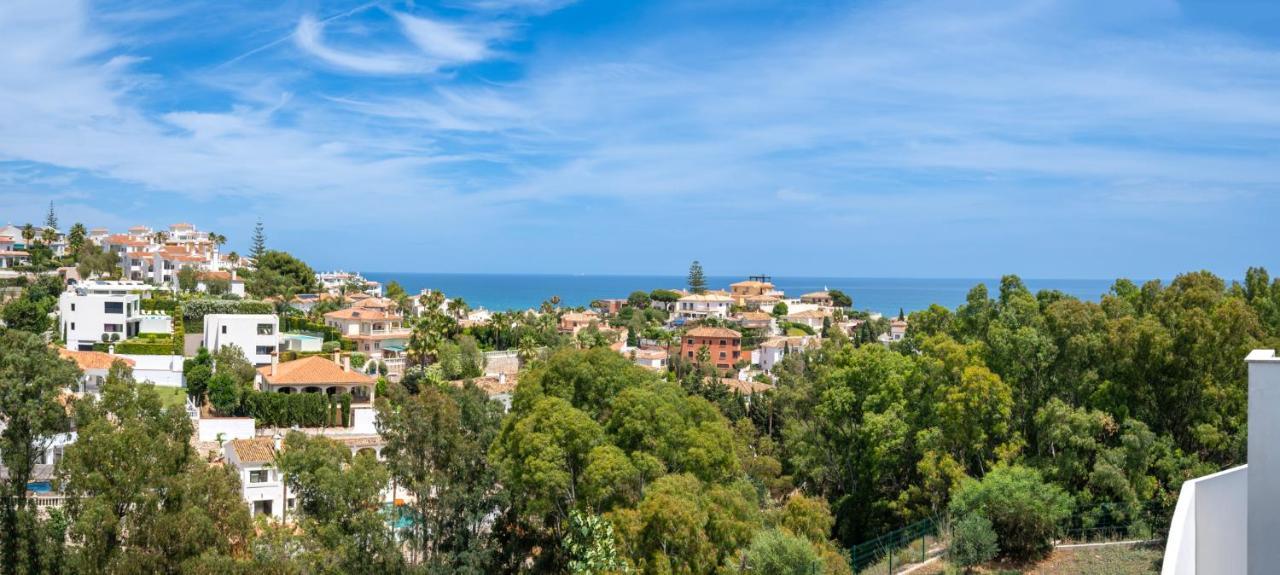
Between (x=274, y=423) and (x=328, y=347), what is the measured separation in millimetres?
13955

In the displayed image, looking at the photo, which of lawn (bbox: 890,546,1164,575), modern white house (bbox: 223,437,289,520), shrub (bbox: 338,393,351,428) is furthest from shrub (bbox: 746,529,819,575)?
shrub (bbox: 338,393,351,428)

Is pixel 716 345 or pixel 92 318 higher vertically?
pixel 92 318

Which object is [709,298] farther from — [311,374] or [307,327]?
[311,374]

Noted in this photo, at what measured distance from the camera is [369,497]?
54.7ft

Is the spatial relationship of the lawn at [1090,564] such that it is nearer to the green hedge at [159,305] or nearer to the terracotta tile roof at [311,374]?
the terracotta tile roof at [311,374]

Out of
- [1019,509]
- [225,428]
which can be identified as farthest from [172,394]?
[1019,509]

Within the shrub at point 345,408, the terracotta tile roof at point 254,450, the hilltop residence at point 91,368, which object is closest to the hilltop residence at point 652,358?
the shrub at point 345,408

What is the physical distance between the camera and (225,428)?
29.6 meters

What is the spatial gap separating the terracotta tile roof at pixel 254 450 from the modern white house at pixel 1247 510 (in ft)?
71.2

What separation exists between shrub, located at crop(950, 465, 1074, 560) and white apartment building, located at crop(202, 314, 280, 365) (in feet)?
106

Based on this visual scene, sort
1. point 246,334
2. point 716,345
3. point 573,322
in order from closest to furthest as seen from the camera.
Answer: point 246,334 < point 716,345 < point 573,322

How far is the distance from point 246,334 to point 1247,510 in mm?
39668

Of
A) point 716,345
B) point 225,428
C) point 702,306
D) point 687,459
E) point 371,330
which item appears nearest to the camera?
point 687,459

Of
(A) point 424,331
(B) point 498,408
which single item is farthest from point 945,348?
(A) point 424,331
